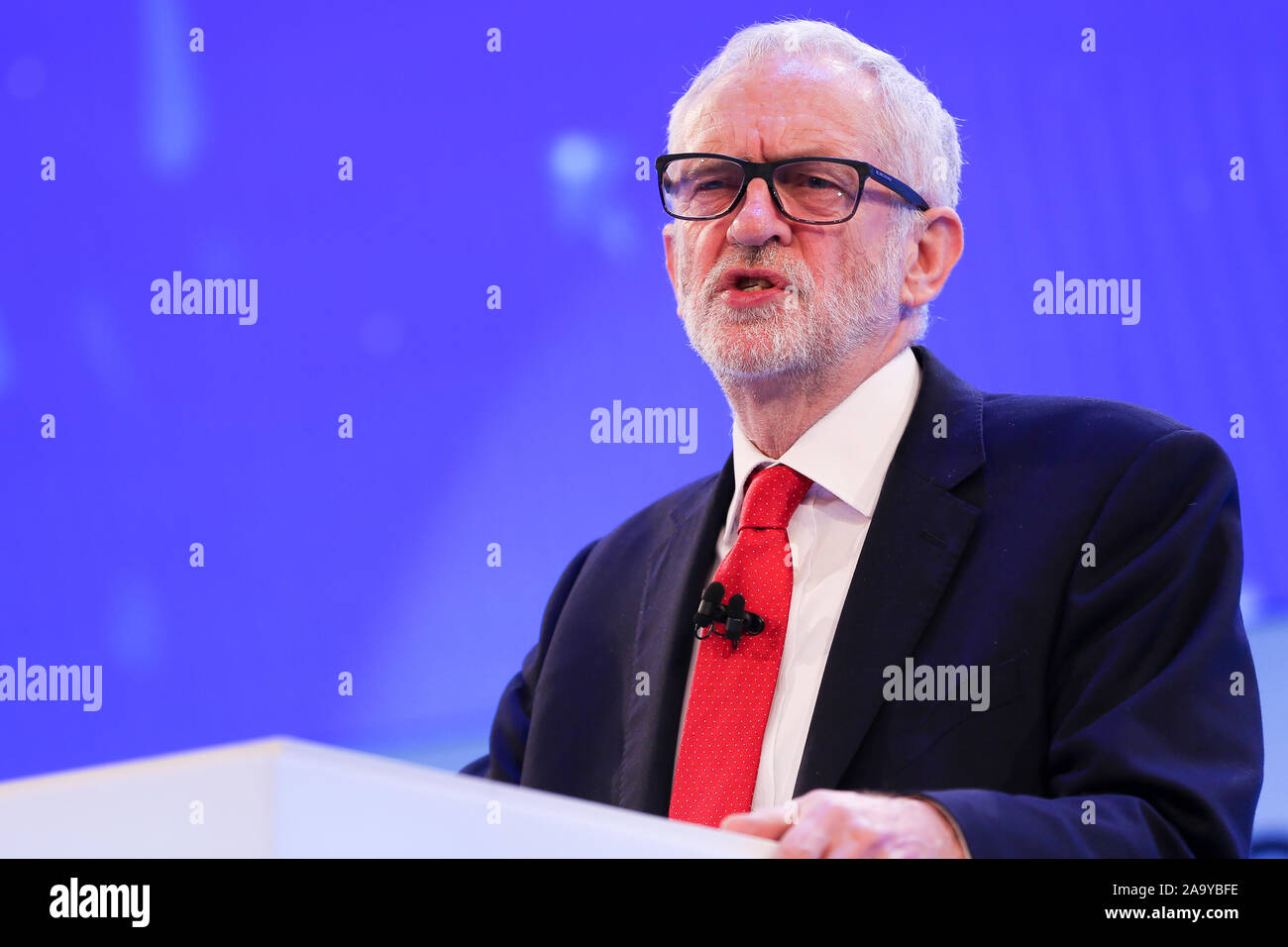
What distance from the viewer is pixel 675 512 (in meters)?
2.27

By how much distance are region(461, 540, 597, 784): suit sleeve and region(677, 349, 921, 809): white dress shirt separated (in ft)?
1.20

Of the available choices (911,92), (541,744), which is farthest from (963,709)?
(911,92)

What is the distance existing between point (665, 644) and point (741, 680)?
18 cm

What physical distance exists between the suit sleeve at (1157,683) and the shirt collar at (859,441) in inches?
13.9

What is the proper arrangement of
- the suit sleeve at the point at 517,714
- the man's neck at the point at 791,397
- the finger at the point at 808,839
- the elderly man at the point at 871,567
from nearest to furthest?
the finger at the point at 808,839
the elderly man at the point at 871,567
the man's neck at the point at 791,397
the suit sleeve at the point at 517,714

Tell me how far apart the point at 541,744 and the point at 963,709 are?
2.32 feet

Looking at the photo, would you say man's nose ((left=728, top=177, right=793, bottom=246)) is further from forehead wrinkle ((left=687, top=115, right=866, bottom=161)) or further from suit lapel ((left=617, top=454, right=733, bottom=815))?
suit lapel ((left=617, top=454, right=733, bottom=815))

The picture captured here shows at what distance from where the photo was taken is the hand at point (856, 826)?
1.02 meters

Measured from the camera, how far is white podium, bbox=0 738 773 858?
77 cm

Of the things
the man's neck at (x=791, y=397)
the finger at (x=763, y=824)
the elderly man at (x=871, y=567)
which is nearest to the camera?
the finger at (x=763, y=824)

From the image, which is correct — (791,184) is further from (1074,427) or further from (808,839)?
(808,839)

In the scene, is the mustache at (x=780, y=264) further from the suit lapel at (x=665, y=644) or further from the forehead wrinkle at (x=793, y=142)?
the suit lapel at (x=665, y=644)

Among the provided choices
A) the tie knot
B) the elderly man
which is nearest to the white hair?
the elderly man

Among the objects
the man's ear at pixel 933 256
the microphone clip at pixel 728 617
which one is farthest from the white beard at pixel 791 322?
the microphone clip at pixel 728 617
